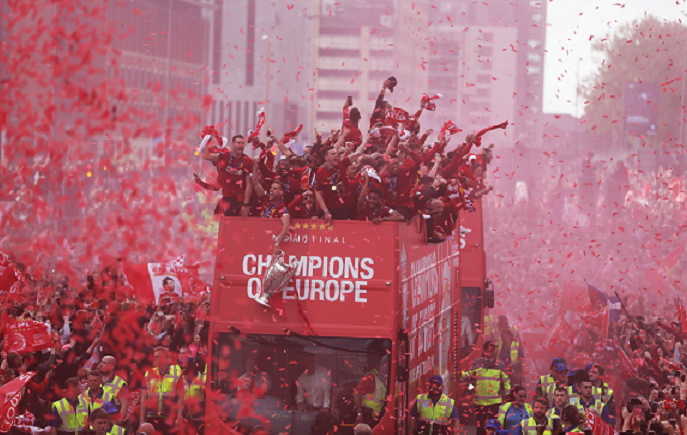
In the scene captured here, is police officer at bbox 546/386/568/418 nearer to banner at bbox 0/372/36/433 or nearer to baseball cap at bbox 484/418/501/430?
baseball cap at bbox 484/418/501/430

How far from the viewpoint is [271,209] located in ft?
34.0

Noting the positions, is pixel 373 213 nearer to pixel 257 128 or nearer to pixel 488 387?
pixel 257 128

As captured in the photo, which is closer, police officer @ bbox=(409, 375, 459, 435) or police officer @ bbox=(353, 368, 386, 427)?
police officer @ bbox=(353, 368, 386, 427)

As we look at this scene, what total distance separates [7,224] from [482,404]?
23.7 meters

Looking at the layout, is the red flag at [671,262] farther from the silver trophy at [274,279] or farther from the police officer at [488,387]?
the silver trophy at [274,279]

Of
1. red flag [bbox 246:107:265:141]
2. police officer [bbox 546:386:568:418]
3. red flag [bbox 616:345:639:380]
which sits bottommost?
red flag [bbox 616:345:639:380]

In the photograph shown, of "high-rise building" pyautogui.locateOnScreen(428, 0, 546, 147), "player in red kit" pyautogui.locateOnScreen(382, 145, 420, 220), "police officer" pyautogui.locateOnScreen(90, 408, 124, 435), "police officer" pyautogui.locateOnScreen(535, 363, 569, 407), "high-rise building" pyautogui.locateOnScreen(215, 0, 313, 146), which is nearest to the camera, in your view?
"police officer" pyautogui.locateOnScreen(90, 408, 124, 435)

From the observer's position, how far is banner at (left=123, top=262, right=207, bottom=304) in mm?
16625

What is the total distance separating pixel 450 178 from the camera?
14148mm

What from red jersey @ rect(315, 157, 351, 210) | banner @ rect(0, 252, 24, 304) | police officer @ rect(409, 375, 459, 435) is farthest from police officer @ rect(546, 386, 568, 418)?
banner @ rect(0, 252, 24, 304)

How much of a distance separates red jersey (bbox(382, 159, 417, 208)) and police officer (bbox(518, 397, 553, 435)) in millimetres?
→ 2619

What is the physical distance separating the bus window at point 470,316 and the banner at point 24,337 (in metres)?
6.48

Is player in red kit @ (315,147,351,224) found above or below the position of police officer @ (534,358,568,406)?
above

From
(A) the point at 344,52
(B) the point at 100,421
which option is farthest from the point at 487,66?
(B) the point at 100,421
